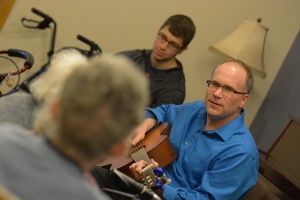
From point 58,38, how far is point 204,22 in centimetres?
124

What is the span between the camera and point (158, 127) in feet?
7.29

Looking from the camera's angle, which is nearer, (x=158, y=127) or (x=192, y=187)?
(x=192, y=187)

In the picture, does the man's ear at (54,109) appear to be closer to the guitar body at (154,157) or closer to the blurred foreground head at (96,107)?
the blurred foreground head at (96,107)

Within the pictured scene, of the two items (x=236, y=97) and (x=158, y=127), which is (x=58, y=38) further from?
(x=236, y=97)

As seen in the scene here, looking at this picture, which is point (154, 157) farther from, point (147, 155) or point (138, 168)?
point (138, 168)

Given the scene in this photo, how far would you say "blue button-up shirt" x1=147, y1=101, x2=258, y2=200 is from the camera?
1735 mm

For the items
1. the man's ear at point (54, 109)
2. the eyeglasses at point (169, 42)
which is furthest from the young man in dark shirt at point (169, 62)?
the man's ear at point (54, 109)

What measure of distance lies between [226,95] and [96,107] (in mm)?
1273

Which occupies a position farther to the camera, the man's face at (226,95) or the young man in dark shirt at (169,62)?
the young man in dark shirt at (169,62)

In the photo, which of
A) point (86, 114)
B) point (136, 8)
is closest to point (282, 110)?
point (136, 8)

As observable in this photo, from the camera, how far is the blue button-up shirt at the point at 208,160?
1.74 metres

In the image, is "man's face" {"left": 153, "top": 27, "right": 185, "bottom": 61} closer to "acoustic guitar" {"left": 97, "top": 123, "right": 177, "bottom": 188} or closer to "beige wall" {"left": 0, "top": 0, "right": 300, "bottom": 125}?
"acoustic guitar" {"left": 97, "top": 123, "right": 177, "bottom": 188}

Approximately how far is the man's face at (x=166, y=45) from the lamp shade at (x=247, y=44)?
773 millimetres

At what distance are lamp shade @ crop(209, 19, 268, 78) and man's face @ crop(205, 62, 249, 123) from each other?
3.91ft
